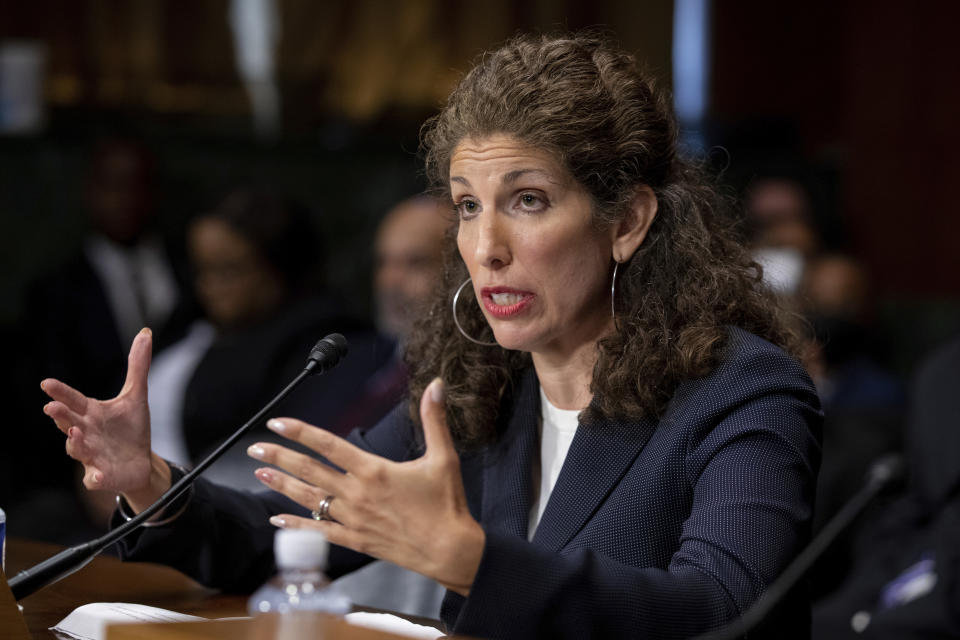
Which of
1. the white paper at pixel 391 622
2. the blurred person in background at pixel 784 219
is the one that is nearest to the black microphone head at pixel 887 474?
the white paper at pixel 391 622

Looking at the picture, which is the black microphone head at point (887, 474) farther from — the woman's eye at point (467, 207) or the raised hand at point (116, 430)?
the raised hand at point (116, 430)

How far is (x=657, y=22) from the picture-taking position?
20.7ft

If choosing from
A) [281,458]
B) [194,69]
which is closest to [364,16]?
[194,69]

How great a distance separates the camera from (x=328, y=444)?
1.26 m

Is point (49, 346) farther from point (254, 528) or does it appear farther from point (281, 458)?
point (281, 458)

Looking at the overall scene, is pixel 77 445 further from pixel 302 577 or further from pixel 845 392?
pixel 845 392

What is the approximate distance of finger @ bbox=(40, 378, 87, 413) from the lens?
1622 millimetres

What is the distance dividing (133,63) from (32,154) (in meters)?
0.84

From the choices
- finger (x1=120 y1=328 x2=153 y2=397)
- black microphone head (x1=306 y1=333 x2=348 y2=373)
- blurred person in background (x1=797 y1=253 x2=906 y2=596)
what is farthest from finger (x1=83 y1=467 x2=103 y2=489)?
blurred person in background (x1=797 y1=253 x2=906 y2=596)

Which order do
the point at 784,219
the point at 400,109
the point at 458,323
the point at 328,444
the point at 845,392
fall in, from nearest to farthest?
the point at 328,444, the point at 458,323, the point at 845,392, the point at 784,219, the point at 400,109

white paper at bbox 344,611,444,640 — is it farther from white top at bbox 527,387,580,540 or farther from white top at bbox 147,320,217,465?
white top at bbox 147,320,217,465

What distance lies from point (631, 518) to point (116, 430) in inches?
26.8

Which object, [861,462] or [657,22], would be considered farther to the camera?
[657,22]

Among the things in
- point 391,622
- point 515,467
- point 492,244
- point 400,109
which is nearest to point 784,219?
point 400,109
